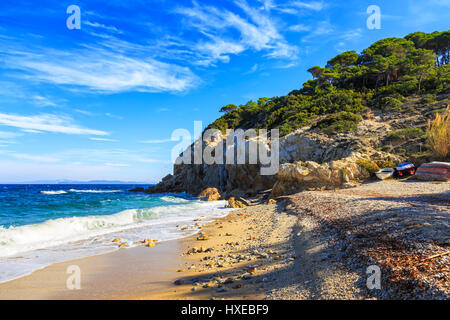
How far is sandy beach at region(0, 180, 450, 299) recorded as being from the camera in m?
3.29

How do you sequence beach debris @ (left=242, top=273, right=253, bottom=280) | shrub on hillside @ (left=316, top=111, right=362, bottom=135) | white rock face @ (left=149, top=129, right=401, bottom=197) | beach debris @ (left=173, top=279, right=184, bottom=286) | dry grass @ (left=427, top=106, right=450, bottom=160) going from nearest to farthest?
beach debris @ (left=242, top=273, right=253, bottom=280), beach debris @ (left=173, top=279, right=184, bottom=286), dry grass @ (left=427, top=106, right=450, bottom=160), white rock face @ (left=149, top=129, right=401, bottom=197), shrub on hillside @ (left=316, top=111, right=362, bottom=135)

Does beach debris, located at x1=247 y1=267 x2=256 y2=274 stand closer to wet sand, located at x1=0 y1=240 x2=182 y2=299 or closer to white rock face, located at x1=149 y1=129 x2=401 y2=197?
wet sand, located at x1=0 y1=240 x2=182 y2=299

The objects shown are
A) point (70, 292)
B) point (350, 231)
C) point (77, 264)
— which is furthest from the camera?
point (77, 264)

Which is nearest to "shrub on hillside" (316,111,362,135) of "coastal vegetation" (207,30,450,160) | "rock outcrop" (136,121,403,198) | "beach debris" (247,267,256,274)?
"coastal vegetation" (207,30,450,160)

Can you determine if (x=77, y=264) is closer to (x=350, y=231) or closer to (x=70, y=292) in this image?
(x=70, y=292)

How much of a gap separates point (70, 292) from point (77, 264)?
207cm

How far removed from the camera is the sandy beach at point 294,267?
3.29m

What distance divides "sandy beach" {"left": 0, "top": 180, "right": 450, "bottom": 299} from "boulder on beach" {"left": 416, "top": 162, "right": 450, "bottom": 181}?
32.8 ft

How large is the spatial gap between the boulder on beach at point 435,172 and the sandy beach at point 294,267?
394 inches

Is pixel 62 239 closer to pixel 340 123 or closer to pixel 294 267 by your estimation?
pixel 294 267

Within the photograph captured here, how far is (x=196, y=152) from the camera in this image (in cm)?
3956

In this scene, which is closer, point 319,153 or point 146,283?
point 146,283

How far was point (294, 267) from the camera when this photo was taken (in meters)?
4.59
